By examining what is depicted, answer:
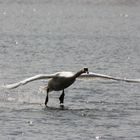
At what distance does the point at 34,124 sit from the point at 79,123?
1.62 metres

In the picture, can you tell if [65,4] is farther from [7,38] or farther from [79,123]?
[79,123]

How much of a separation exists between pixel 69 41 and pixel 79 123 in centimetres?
4362

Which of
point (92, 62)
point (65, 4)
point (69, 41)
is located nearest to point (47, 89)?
point (92, 62)

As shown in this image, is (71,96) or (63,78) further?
(71,96)

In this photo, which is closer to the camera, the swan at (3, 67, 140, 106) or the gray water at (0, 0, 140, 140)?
→ the gray water at (0, 0, 140, 140)

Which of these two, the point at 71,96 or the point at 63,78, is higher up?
the point at 63,78

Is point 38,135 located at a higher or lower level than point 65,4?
lower

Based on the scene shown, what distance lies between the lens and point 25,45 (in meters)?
63.0

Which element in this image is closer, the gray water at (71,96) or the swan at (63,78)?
the gray water at (71,96)

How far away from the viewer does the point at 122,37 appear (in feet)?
264

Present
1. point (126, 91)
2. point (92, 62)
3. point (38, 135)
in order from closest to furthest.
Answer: point (38, 135) → point (126, 91) → point (92, 62)

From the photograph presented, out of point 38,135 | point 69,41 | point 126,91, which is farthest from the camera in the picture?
point 69,41

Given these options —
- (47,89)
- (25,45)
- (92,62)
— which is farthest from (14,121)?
(25,45)

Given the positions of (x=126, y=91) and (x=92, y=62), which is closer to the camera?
(x=126, y=91)
